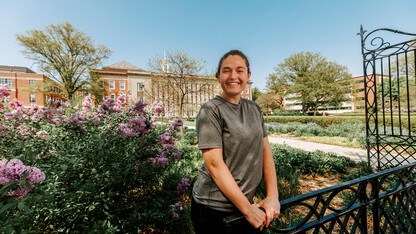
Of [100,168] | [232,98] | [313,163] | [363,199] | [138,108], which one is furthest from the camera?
[313,163]

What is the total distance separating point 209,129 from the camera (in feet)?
3.36

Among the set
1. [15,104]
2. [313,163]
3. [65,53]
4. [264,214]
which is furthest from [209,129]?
[65,53]

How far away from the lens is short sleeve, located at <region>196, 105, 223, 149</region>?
3.29ft

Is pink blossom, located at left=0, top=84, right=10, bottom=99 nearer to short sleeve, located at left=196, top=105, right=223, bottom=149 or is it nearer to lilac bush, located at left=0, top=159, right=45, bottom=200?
lilac bush, located at left=0, top=159, right=45, bottom=200

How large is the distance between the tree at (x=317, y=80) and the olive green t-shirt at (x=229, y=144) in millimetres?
35220

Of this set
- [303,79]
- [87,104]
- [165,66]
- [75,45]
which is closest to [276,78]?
[303,79]

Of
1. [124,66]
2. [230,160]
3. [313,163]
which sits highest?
[124,66]

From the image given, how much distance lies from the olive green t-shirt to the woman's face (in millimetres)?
76

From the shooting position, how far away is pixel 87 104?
12.5 ft

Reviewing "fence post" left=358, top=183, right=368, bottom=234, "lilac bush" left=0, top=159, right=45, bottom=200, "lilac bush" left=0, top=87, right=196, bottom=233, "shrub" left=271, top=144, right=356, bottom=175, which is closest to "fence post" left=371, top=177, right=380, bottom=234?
"fence post" left=358, top=183, right=368, bottom=234

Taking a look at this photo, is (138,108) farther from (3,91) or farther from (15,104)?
(3,91)

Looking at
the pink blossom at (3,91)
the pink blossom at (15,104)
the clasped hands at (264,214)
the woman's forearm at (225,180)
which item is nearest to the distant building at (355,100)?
the clasped hands at (264,214)

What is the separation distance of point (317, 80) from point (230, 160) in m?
36.2

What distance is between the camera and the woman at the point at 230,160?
0.98m
